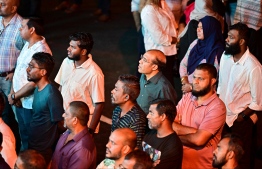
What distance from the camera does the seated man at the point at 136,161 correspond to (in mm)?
5480

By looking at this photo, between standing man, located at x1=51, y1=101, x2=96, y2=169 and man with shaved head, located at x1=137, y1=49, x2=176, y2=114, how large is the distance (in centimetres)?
103

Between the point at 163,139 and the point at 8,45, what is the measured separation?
295 centimetres

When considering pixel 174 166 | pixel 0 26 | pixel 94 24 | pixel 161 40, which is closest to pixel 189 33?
pixel 161 40

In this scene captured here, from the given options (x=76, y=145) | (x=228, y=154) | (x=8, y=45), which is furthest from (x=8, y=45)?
(x=228, y=154)

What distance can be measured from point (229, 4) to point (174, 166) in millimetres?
5096

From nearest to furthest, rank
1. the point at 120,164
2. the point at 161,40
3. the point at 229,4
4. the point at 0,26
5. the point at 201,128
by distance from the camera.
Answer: the point at 120,164 < the point at 201,128 < the point at 0,26 < the point at 161,40 < the point at 229,4

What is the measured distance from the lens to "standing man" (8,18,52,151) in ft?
25.6

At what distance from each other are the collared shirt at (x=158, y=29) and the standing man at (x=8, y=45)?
1.68m

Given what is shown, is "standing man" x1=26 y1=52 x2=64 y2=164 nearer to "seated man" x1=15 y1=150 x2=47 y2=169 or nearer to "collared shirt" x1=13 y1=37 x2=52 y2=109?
"collared shirt" x1=13 y1=37 x2=52 y2=109

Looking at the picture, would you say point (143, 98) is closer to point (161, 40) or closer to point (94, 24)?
point (161, 40)

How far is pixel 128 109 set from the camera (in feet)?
21.9

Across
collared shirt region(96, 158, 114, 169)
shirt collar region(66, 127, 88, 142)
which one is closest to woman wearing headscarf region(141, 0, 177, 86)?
shirt collar region(66, 127, 88, 142)

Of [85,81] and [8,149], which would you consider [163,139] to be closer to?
[8,149]

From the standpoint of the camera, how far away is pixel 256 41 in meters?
9.66
